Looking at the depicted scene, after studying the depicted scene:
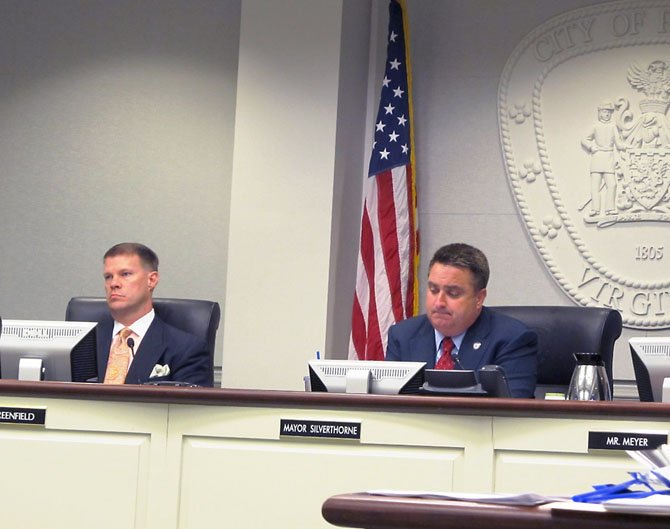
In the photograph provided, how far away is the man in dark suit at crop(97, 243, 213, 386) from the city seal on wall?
186 centimetres

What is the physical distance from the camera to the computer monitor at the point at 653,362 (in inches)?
119

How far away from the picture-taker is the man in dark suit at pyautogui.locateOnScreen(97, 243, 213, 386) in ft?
13.4

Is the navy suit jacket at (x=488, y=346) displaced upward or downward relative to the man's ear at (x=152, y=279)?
downward

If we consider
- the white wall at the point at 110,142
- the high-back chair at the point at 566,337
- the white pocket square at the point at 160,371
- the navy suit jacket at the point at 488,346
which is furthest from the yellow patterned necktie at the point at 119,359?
the high-back chair at the point at 566,337

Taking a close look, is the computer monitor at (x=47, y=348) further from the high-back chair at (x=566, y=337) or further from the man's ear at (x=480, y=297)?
the high-back chair at (x=566, y=337)

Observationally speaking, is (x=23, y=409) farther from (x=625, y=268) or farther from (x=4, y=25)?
(x=4, y=25)

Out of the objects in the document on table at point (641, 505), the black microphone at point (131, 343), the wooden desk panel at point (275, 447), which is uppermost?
the document on table at point (641, 505)

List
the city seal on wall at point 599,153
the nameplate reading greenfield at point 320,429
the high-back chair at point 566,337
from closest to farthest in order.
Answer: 1. the nameplate reading greenfield at point 320,429
2. the high-back chair at point 566,337
3. the city seal on wall at point 599,153

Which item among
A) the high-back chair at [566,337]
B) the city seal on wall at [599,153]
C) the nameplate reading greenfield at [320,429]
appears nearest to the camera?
the nameplate reading greenfield at [320,429]

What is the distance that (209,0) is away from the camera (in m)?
5.64

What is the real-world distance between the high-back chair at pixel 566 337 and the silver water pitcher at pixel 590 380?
Answer: 288 millimetres

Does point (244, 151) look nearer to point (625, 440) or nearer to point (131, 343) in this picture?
point (131, 343)

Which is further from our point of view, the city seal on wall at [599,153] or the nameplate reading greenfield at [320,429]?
the city seal on wall at [599,153]

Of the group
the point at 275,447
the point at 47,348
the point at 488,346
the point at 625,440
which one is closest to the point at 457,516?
the point at 625,440
